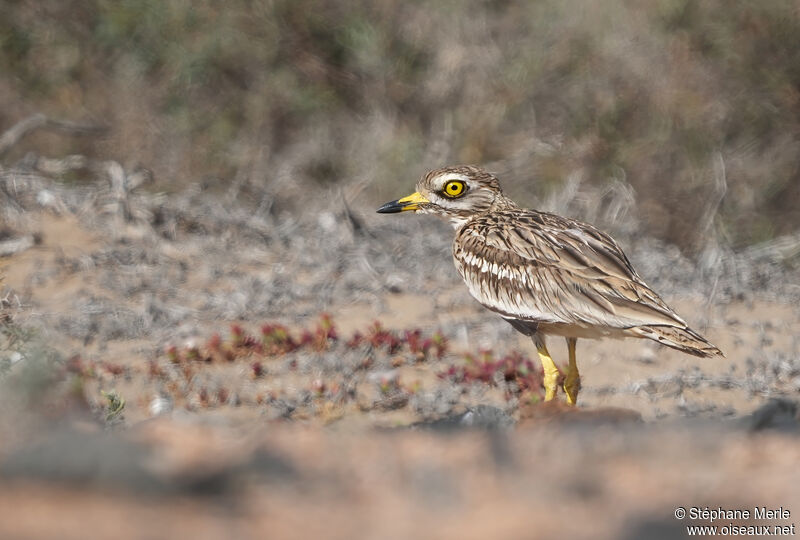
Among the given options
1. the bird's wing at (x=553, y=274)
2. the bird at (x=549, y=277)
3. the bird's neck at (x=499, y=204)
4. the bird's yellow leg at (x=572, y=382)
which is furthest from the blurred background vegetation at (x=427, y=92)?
the bird's yellow leg at (x=572, y=382)

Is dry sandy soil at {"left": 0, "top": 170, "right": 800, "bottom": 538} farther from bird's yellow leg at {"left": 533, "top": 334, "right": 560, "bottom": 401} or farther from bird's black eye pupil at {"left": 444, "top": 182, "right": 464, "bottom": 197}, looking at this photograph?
bird's black eye pupil at {"left": 444, "top": 182, "right": 464, "bottom": 197}

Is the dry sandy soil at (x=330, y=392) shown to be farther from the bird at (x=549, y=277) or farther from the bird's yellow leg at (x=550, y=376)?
the bird at (x=549, y=277)

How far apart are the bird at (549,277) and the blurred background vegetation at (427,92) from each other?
3.53 metres

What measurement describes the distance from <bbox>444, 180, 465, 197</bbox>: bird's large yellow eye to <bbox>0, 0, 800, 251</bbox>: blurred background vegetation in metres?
3.50

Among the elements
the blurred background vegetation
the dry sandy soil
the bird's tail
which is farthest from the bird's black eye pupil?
the blurred background vegetation

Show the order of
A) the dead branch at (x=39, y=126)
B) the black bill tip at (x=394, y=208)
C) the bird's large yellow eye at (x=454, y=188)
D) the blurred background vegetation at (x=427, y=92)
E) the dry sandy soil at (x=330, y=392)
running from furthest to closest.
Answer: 1. the blurred background vegetation at (x=427, y=92)
2. the dead branch at (x=39, y=126)
3. the black bill tip at (x=394, y=208)
4. the bird's large yellow eye at (x=454, y=188)
5. the dry sandy soil at (x=330, y=392)

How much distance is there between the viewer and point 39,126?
1043 centimetres

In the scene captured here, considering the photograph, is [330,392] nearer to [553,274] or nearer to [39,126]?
[553,274]

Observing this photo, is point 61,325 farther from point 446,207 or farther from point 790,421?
point 790,421

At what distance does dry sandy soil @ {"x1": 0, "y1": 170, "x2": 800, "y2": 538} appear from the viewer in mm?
2531

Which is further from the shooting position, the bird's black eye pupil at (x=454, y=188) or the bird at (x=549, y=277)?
the bird's black eye pupil at (x=454, y=188)

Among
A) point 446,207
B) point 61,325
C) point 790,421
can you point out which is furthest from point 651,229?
point 790,421

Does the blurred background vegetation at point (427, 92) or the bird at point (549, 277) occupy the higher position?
the blurred background vegetation at point (427, 92)

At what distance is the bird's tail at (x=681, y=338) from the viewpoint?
4.88 m
